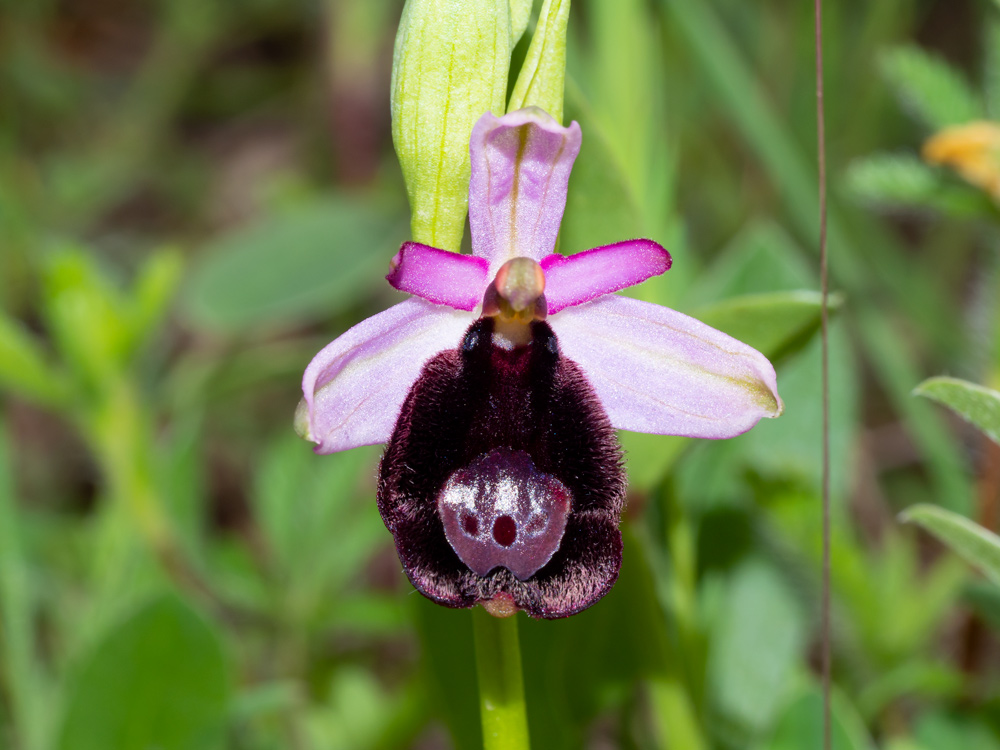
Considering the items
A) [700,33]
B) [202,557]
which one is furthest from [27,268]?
[700,33]

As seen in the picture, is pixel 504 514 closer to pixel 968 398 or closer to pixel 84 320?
pixel 968 398

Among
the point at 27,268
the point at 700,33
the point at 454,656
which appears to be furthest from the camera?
the point at 27,268

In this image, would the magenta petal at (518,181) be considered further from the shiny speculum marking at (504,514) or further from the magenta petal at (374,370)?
the shiny speculum marking at (504,514)

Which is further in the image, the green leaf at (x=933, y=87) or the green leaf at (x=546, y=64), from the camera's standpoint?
the green leaf at (x=933, y=87)

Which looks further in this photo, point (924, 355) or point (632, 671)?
point (924, 355)

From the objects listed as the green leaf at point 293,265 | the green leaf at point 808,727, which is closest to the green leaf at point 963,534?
the green leaf at point 808,727

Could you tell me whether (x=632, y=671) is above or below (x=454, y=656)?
below

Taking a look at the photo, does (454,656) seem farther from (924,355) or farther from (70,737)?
(924,355)
